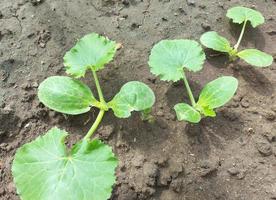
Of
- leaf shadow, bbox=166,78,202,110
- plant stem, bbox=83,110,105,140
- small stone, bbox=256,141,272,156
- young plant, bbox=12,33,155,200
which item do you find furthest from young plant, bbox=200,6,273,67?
plant stem, bbox=83,110,105,140

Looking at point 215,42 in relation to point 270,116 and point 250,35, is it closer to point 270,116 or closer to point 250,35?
point 250,35

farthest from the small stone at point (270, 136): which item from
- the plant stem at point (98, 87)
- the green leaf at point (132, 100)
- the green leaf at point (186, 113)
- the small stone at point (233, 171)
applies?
the plant stem at point (98, 87)

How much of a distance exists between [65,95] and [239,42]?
42.7 inches

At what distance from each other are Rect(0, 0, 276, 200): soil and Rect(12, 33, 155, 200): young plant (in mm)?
121

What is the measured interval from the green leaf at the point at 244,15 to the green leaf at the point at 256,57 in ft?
0.75

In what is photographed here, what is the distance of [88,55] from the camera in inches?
88.3

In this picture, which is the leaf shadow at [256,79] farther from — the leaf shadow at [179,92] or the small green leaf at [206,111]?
the small green leaf at [206,111]

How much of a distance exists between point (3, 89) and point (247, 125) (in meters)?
1.31

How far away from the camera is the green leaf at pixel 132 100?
2062 mm

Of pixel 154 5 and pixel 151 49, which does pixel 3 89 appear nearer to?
pixel 151 49

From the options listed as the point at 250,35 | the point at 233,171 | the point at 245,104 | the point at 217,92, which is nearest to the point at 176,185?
the point at 233,171

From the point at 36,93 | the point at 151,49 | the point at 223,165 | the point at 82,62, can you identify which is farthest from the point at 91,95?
the point at 223,165

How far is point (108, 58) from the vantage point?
7.24ft

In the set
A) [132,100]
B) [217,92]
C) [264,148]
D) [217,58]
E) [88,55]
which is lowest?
[264,148]
